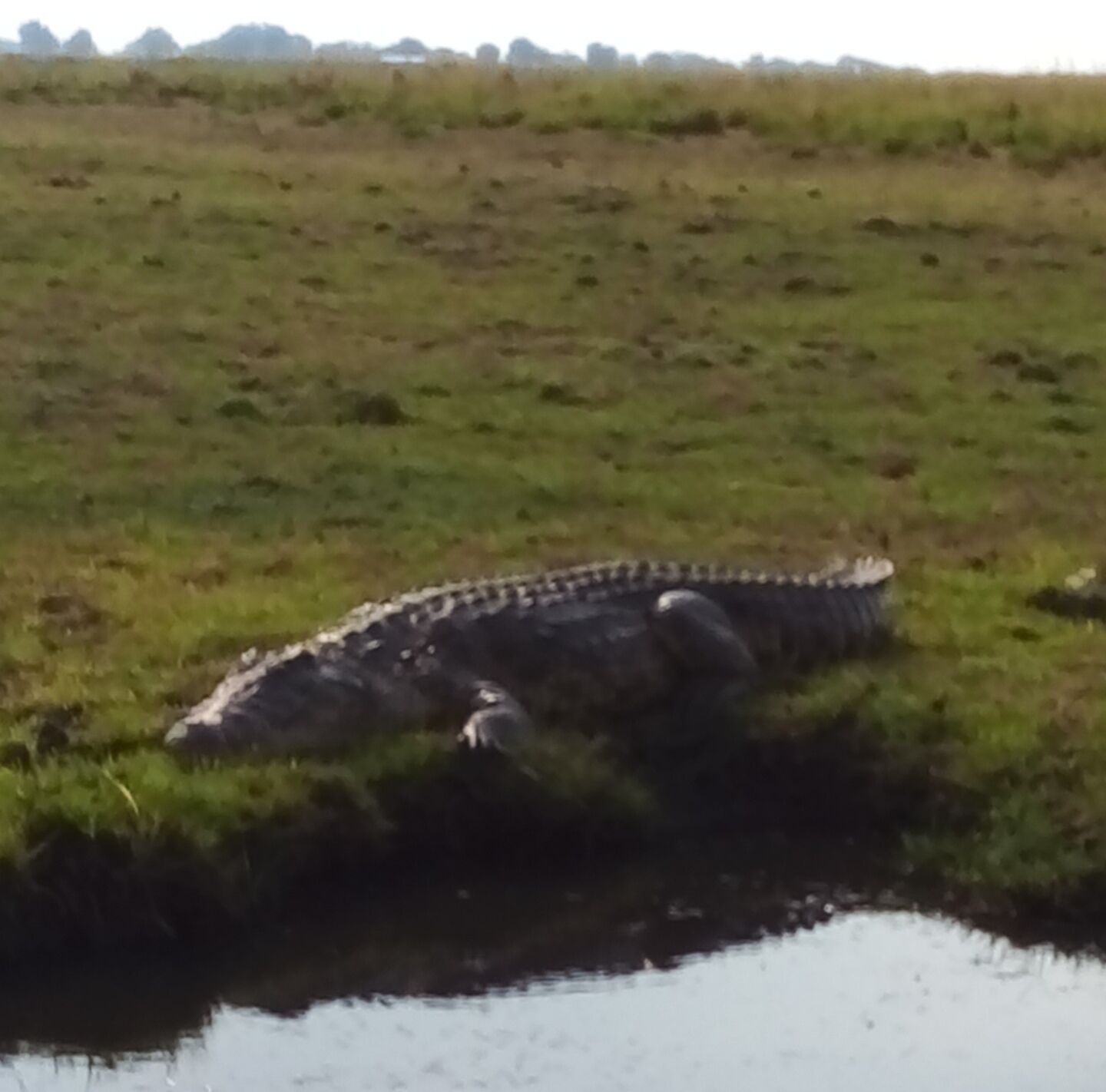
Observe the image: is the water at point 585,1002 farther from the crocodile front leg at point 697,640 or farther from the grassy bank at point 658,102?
the grassy bank at point 658,102

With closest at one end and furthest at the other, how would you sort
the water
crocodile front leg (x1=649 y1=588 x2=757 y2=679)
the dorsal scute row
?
the water < the dorsal scute row < crocodile front leg (x1=649 y1=588 x2=757 y2=679)

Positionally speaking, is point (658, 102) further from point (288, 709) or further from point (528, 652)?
point (288, 709)

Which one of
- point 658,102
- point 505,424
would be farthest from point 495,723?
point 658,102

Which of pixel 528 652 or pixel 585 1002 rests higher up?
pixel 528 652

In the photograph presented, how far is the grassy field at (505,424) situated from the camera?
21.1 feet

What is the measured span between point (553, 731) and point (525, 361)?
5.26 meters

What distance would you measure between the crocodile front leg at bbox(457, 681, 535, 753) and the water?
405mm

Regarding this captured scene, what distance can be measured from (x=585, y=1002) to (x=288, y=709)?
125 cm

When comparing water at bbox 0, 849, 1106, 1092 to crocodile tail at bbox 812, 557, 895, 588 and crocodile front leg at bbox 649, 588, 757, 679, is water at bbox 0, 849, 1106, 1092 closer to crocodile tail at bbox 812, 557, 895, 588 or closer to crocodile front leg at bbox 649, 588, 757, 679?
crocodile front leg at bbox 649, 588, 757, 679

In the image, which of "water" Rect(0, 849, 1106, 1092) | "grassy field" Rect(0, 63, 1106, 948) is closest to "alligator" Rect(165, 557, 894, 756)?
"grassy field" Rect(0, 63, 1106, 948)

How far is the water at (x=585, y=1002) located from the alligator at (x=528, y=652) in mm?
610

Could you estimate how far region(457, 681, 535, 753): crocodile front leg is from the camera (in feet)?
21.6

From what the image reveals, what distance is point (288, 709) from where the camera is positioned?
6574 mm

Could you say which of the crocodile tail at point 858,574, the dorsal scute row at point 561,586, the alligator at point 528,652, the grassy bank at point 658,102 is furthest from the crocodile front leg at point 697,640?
the grassy bank at point 658,102
